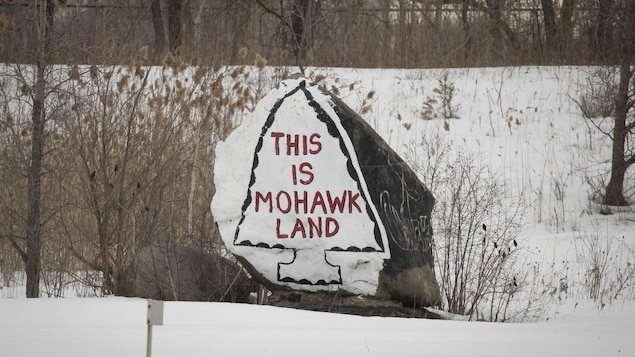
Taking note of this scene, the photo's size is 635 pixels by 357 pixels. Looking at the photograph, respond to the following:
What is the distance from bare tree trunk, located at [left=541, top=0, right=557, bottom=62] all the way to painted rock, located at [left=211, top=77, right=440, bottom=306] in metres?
10.2

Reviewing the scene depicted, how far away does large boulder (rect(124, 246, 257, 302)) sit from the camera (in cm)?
709

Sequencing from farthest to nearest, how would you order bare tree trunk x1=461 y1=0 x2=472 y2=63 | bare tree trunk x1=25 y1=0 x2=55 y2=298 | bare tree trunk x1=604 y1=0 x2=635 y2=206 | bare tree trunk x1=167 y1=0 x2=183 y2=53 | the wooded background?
bare tree trunk x1=167 y1=0 x2=183 y2=53, bare tree trunk x1=461 y1=0 x2=472 y2=63, bare tree trunk x1=604 y1=0 x2=635 y2=206, the wooded background, bare tree trunk x1=25 y1=0 x2=55 y2=298

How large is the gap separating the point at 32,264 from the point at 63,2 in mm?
2045

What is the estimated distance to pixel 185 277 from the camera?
7.29 m

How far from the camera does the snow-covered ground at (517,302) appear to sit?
A: 483cm

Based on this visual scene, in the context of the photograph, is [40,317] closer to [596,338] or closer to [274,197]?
[274,197]

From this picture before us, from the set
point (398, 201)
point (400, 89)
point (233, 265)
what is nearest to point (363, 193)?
point (398, 201)

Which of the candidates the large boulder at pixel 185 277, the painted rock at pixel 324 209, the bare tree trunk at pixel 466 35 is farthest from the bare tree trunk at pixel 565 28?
the large boulder at pixel 185 277

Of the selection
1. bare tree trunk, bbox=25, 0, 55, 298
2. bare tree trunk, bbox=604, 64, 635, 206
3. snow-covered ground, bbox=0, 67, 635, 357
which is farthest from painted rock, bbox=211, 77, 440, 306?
bare tree trunk, bbox=604, 64, 635, 206

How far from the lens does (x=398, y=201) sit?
6715 mm

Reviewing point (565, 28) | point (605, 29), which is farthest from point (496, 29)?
point (605, 29)

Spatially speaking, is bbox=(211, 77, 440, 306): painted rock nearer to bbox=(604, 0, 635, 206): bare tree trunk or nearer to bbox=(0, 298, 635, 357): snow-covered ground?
bbox=(0, 298, 635, 357): snow-covered ground

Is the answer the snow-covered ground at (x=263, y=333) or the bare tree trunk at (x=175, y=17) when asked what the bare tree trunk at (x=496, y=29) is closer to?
the bare tree trunk at (x=175, y=17)

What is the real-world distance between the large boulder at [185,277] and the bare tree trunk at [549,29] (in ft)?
33.7
